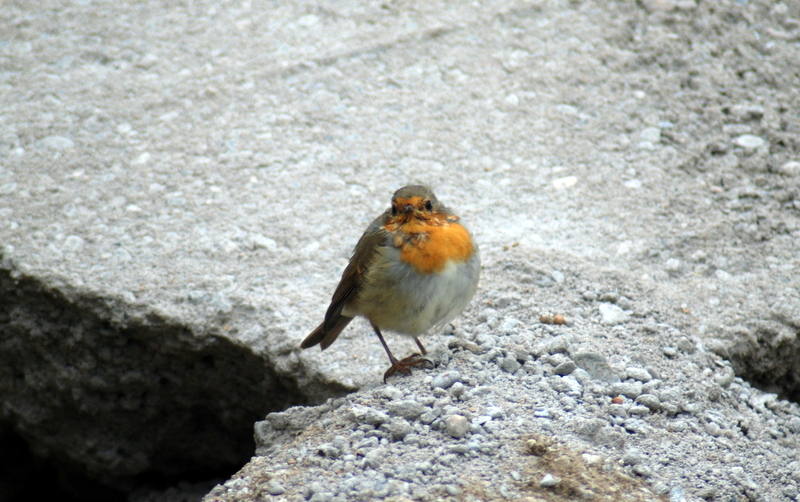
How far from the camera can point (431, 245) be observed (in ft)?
9.70

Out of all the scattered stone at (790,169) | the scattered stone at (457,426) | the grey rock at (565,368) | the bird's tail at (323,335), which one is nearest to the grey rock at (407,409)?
the scattered stone at (457,426)

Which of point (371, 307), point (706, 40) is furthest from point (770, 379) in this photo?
point (706, 40)

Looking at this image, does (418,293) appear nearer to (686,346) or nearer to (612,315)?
(612,315)

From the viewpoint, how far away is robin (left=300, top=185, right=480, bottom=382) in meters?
2.93

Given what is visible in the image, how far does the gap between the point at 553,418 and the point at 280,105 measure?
2957 millimetres

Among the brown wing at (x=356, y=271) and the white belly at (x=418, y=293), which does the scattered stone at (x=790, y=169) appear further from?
the brown wing at (x=356, y=271)

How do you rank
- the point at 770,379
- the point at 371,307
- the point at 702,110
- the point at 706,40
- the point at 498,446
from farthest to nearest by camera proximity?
1. the point at 706,40
2. the point at 702,110
3. the point at 770,379
4. the point at 371,307
5. the point at 498,446

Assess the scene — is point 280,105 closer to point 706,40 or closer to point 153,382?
point 153,382

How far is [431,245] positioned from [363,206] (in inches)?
48.1

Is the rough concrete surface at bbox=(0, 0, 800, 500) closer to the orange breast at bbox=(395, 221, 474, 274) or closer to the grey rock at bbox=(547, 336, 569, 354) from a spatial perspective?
the grey rock at bbox=(547, 336, 569, 354)

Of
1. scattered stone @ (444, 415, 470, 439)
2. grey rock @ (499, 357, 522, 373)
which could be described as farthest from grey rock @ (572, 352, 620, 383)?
scattered stone @ (444, 415, 470, 439)

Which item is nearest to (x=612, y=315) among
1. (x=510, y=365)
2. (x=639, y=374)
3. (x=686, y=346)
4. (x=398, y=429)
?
(x=686, y=346)

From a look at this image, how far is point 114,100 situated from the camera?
462cm

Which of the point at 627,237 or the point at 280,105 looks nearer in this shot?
the point at 627,237
